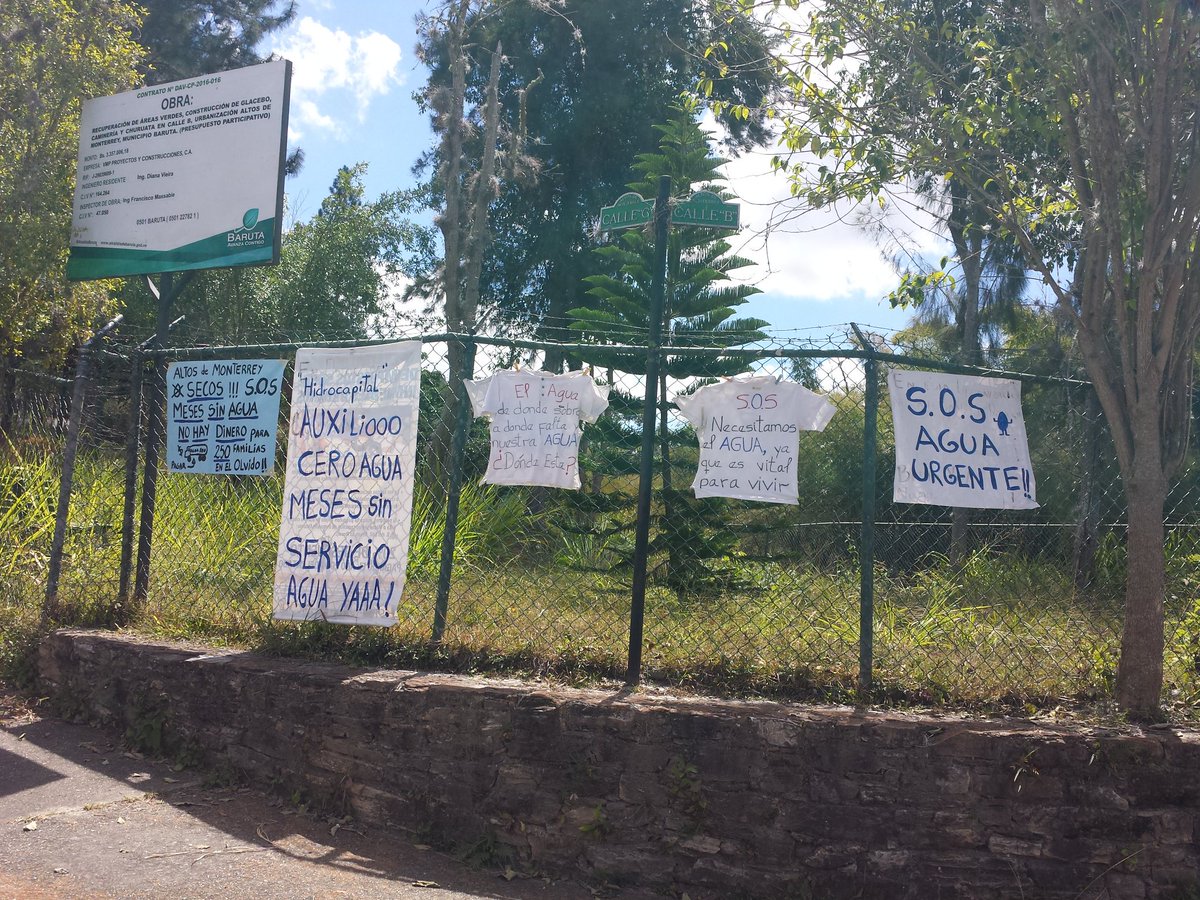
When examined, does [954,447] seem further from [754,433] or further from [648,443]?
[648,443]

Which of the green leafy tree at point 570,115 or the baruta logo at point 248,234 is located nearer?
the baruta logo at point 248,234

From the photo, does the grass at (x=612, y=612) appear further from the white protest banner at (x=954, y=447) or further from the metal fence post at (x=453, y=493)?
the white protest banner at (x=954, y=447)

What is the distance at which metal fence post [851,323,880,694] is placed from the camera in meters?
4.51

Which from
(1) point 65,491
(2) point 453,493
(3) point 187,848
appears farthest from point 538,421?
(1) point 65,491

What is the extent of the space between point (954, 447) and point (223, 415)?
4.05 m

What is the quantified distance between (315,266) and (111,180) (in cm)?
1527

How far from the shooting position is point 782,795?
161 inches

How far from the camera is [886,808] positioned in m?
4.04

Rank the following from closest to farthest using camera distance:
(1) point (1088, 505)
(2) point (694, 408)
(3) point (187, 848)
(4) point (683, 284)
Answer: (3) point (187, 848)
(2) point (694, 408)
(1) point (1088, 505)
(4) point (683, 284)

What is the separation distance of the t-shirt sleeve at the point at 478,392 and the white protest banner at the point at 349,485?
0.30 metres

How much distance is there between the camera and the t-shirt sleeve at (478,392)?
511cm

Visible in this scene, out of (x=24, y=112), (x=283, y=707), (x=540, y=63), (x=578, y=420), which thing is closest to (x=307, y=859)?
(x=283, y=707)

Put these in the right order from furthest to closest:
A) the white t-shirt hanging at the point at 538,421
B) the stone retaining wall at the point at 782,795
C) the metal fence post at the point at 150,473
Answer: the metal fence post at the point at 150,473, the white t-shirt hanging at the point at 538,421, the stone retaining wall at the point at 782,795

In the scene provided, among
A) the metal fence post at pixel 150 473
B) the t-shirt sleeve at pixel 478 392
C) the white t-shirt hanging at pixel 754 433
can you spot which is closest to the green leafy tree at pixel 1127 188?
the white t-shirt hanging at pixel 754 433
